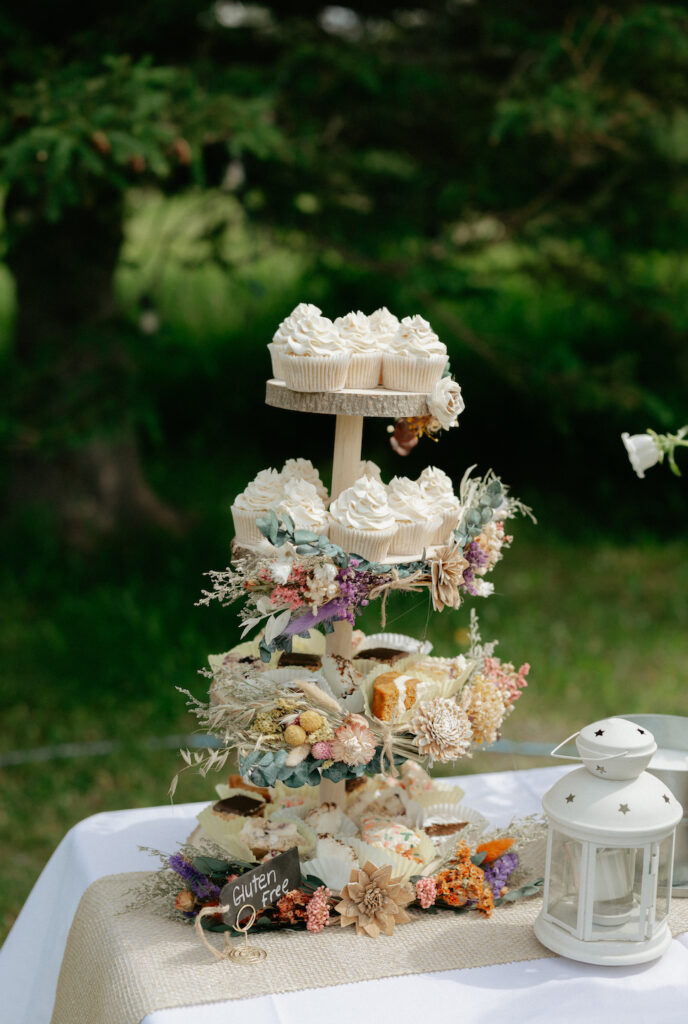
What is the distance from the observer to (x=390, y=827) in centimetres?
→ 183

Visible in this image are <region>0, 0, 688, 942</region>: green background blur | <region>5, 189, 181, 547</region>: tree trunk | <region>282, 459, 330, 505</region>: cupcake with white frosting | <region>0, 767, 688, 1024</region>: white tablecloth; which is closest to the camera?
<region>0, 767, 688, 1024</region>: white tablecloth

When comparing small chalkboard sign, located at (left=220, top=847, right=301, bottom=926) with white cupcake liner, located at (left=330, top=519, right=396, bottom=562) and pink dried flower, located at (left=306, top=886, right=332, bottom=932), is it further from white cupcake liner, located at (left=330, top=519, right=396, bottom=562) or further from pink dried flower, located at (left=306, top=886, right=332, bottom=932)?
white cupcake liner, located at (left=330, top=519, right=396, bottom=562)

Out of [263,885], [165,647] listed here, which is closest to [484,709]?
[263,885]

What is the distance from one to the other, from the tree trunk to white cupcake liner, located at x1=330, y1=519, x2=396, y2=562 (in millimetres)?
2530

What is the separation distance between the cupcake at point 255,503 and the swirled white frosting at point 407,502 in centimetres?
19

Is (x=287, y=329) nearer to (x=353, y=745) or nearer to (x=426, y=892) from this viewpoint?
(x=353, y=745)

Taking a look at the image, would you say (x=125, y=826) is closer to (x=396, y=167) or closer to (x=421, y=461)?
(x=396, y=167)

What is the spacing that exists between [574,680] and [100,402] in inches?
91.9

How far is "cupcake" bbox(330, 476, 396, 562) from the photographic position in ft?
5.46

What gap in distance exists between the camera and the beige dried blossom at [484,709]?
70.6 inches

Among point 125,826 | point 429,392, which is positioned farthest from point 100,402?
point 429,392

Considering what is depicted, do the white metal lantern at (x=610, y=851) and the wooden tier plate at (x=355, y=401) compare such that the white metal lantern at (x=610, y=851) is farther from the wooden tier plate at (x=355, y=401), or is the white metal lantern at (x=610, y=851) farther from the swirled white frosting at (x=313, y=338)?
the swirled white frosting at (x=313, y=338)

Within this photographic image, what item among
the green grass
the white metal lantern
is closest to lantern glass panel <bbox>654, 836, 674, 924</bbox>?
the white metal lantern

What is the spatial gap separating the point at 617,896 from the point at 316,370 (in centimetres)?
95
